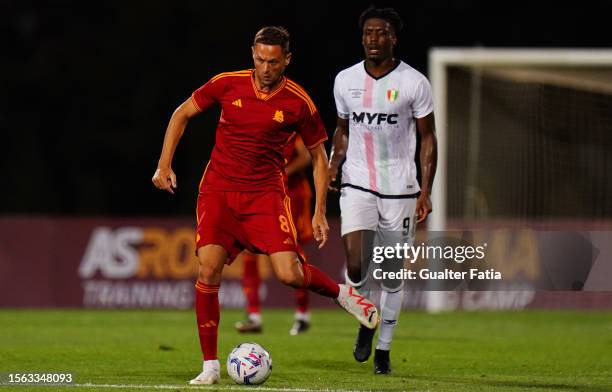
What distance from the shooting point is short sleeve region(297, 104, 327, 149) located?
9297mm

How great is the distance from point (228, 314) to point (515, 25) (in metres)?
15.2

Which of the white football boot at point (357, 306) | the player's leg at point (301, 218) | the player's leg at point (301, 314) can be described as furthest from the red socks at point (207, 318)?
the player's leg at point (301, 314)

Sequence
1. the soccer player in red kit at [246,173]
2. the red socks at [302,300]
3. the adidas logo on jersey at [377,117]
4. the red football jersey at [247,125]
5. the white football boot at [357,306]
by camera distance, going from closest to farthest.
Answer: the soccer player in red kit at [246,173] < the red football jersey at [247,125] < the white football boot at [357,306] < the adidas logo on jersey at [377,117] < the red socks at [302,300]

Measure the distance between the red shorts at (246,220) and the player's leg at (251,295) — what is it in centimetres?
471

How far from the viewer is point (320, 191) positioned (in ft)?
30.8

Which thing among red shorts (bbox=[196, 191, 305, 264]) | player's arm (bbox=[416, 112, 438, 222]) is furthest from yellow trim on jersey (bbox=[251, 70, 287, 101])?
player's arm (bbox=[416, 112, 438, 222])

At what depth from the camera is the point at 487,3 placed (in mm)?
31438

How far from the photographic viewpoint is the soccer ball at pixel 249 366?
8.84 m

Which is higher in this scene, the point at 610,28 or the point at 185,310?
the point at 610,28

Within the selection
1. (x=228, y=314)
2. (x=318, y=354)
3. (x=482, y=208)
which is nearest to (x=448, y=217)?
(x=482, y=208)

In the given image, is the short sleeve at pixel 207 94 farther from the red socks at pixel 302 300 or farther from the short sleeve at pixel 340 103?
the red socks at pixel 302 300

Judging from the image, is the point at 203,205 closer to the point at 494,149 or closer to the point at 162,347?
the point at 162,347

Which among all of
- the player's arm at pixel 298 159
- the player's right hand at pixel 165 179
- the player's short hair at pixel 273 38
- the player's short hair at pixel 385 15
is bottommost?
the player's arm at pixel 298 159

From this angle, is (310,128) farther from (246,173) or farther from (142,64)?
(142,64)
